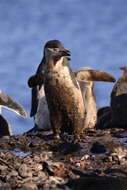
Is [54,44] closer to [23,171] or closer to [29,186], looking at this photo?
[23,171]

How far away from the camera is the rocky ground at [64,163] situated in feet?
18.6

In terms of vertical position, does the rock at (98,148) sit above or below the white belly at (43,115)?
below

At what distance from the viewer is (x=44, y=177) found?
5949 mm

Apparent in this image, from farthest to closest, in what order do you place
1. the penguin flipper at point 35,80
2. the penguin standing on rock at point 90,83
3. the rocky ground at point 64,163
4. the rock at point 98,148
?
1. the penguin standing on rock at point 90,83
2. the penguin flipper at point 35,80
3. the rock at point 98,148
4. the rocky ground at point 64,163

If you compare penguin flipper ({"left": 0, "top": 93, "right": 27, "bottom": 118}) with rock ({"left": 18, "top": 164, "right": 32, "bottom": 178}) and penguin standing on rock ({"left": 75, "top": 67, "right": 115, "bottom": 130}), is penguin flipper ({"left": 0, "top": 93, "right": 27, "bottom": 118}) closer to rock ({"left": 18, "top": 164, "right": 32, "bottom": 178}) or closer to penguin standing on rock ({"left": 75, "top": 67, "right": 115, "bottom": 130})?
penguin standing on rock ({"left": 75, "top": 67, "right": 115, "bottom": 130})

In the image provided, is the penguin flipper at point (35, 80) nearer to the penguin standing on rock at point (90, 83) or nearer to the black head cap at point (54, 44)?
the penguin standing on rock at point (90, 83)

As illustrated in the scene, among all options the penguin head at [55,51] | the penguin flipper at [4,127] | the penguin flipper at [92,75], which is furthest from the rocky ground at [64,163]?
the penguin flipper at [92,75]

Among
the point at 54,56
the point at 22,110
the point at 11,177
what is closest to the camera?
the point at 11,177

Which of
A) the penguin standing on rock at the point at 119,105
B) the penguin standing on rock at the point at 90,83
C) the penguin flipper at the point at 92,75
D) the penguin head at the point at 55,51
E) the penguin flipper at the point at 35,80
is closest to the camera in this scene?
the penguin head at the point at 55,51

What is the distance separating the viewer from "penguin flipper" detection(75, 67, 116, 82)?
1030cm

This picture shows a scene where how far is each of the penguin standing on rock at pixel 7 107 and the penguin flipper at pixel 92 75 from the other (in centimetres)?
140

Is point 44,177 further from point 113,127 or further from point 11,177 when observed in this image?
point 113,127

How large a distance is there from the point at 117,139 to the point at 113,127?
71.5 inches

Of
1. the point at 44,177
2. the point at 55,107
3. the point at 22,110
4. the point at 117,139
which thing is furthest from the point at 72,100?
the point at 44,177
